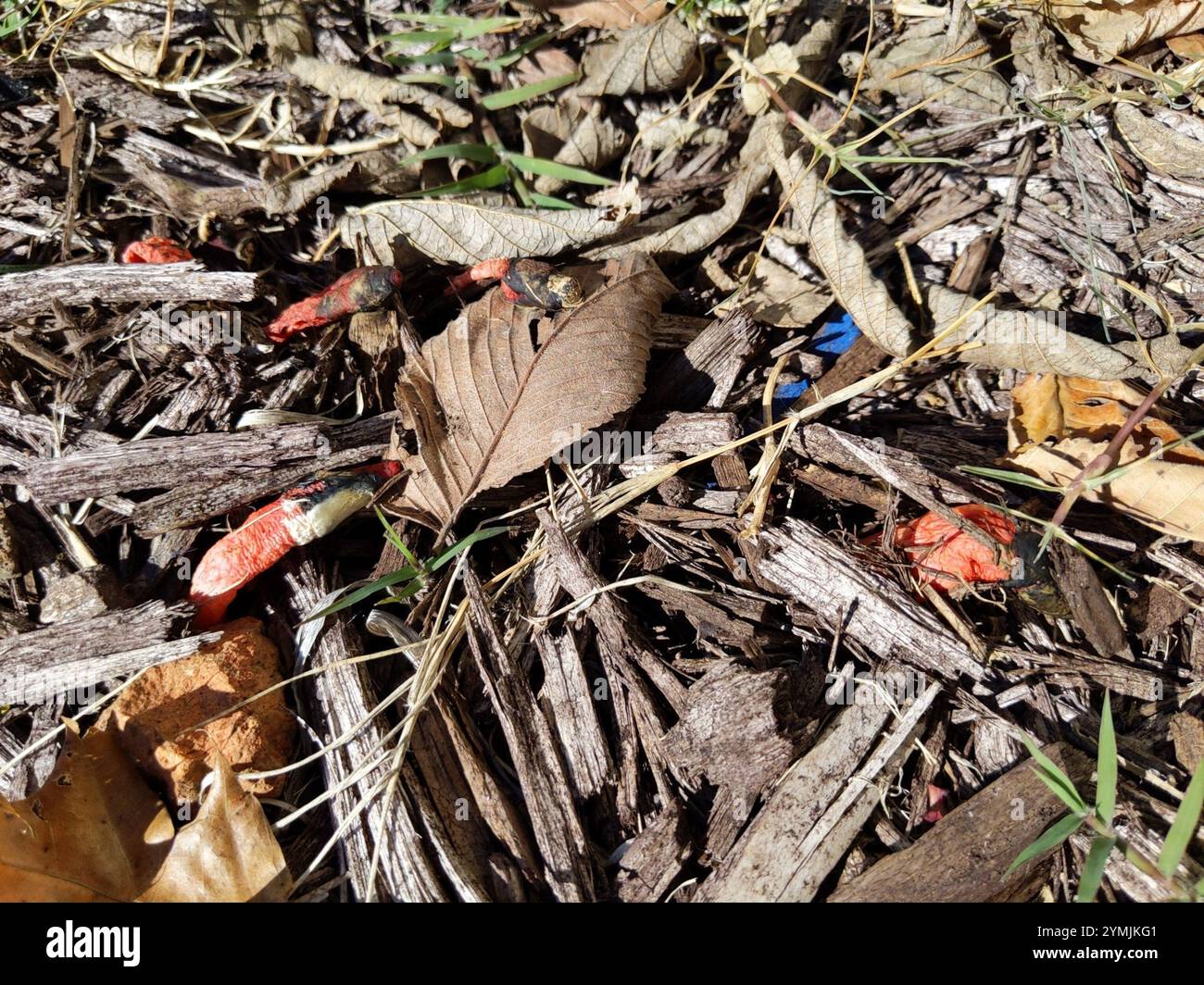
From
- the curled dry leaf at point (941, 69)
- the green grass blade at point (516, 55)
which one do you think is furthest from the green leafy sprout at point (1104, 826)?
the green grass blade at point (516, 55)

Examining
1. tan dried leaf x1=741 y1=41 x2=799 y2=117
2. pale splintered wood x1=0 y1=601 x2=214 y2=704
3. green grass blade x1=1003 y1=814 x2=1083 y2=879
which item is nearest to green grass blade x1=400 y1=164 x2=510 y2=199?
tan dried leaf x1=741 y1=41 x2=799 y2=117


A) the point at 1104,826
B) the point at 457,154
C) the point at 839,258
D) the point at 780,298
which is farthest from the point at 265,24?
the point at 1104,826

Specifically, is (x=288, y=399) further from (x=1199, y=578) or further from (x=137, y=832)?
(x=1199, y=578)

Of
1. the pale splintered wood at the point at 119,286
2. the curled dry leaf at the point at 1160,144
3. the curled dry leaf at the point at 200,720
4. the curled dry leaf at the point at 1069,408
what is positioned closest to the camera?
the curled dry leaf at the point at 200,720

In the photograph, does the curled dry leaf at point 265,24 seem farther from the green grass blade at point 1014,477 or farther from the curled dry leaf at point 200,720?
the green grass blade at point 1014,477

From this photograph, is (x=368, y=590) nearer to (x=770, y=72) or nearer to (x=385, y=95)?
(x=385, y=95)

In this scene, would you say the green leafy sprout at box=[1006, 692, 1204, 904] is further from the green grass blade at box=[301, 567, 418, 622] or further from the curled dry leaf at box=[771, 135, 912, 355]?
the green grass blade at box=[301, 567, 418, 622]
